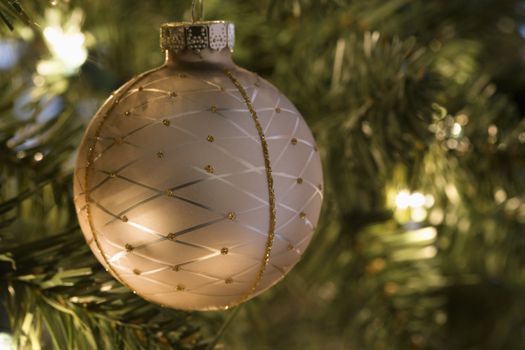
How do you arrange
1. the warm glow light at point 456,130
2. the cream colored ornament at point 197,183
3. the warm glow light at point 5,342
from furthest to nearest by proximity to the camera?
the warm glow light at point 456,130, the warm glow light at point 5,342, the cream colored ornament at point 197,183

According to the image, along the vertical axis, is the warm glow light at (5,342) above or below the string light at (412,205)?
below

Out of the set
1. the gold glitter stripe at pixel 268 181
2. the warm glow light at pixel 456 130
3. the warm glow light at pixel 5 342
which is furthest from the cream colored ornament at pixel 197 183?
the warm glow light at pixel 456 130

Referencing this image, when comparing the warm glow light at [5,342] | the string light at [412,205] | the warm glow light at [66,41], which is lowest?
the warm glow light at [5,342]

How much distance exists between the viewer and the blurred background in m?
0.56

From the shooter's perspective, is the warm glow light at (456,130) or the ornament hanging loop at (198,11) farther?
the warm glow light at (456,130)

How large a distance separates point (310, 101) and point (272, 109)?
286 mm

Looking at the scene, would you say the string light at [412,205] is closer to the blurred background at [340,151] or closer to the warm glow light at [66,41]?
the blurred background at [340,151]

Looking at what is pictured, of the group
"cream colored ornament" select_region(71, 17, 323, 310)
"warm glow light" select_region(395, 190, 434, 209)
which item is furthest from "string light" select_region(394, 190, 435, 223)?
"cream colored ornament" select_region(71, 17, 323, 310)

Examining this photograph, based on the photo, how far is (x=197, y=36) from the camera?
1.64ft

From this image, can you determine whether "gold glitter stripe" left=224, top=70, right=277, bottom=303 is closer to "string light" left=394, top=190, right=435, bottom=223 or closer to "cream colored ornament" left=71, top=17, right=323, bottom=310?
"cream colored ornament" left=71, top=17, right=323, bottom=310

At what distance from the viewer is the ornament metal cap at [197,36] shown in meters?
0.50

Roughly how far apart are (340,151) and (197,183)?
0.29 metres

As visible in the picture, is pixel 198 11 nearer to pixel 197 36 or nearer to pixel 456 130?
pixel 197 36

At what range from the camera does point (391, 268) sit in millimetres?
824
